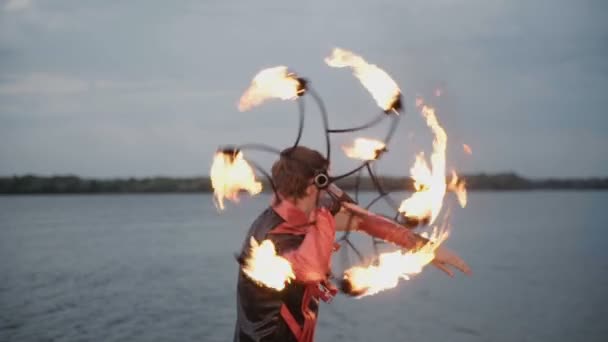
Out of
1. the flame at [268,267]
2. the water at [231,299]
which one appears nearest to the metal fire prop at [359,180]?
the flame at [268,267]

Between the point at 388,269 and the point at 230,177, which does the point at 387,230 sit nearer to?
the point at 388,269

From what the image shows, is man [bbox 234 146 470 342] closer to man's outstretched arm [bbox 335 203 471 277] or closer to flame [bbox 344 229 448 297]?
flame [bbox 344 229 448 297]

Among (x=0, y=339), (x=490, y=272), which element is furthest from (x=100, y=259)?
(x=0, y=339)

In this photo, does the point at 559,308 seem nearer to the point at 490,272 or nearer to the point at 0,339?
the point at 490,272

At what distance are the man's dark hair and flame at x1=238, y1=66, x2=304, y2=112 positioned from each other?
0.41 metres

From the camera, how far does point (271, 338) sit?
5910 millimetres

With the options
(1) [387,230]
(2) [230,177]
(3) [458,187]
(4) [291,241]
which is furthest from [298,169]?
(3) [458,187]

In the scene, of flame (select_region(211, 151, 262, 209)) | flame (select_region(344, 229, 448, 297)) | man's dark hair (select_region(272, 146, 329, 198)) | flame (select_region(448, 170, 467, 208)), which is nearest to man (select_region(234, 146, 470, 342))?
man's dark hair (select_region(272, 146, 329, 198))

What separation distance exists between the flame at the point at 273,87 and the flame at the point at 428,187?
1354 millimetres

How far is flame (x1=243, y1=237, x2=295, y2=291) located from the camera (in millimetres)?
5699

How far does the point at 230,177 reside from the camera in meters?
6.36

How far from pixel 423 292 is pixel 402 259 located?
118 ft

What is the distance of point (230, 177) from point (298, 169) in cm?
65

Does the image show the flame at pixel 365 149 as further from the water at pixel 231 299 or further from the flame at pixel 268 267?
the water at pixel 231 299
